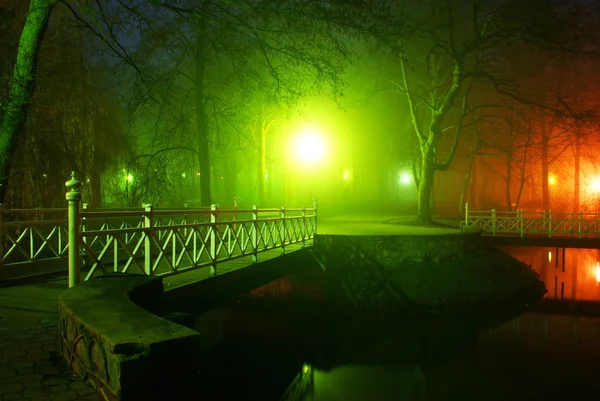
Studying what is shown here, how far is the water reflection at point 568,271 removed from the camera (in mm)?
17922

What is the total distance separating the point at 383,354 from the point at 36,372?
8.96m

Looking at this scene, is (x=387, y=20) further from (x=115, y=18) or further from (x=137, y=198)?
(x=137, y=198)

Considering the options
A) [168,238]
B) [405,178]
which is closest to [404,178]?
[405,178]

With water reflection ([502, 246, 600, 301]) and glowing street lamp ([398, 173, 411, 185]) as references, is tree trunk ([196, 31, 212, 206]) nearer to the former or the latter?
water reflection ([502, 246, 600, 301])

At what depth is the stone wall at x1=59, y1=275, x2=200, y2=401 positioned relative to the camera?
11.7 feet

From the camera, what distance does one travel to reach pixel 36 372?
14.3 feet

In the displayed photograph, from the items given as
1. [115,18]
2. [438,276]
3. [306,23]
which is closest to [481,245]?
[438,276]

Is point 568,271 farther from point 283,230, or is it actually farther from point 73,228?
point 73,228

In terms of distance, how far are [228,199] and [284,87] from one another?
23.4m

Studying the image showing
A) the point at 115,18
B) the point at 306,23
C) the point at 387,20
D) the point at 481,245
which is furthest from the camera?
the point at 481,245

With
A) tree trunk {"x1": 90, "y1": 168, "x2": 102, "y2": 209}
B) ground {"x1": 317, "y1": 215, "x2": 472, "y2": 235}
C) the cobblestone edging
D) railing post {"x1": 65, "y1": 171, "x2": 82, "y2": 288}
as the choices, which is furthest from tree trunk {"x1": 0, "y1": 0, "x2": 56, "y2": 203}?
ground {"x1": 317, "y1": 215, "x2": 472, "y2": 235}

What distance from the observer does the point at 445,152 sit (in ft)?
114

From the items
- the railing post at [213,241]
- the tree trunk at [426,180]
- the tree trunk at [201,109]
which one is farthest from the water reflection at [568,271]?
the railing post at [213,241]

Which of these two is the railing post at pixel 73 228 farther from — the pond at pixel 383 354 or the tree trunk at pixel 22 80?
the pond at pixel 383 354
